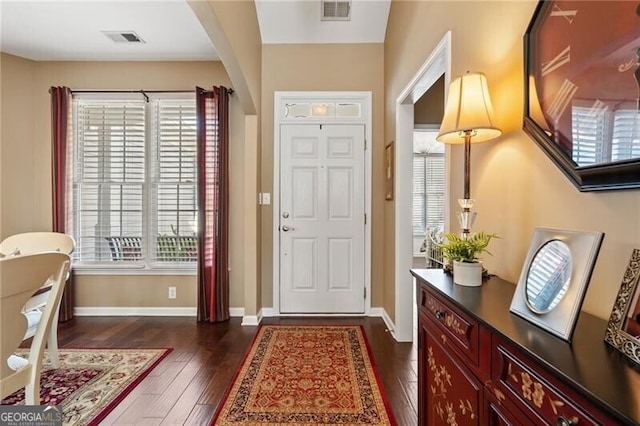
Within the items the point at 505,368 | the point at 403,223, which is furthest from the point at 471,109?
the point at 403,223

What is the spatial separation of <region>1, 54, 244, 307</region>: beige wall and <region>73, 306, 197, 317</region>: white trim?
55mm

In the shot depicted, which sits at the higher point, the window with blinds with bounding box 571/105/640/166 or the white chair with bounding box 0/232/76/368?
the window with blinds with bounding box 571/105/640/166

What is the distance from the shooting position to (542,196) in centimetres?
108

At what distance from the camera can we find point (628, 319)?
65cm

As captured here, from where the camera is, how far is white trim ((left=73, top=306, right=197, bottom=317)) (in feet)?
11.4

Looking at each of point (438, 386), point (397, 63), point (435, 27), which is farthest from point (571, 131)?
point (397, 63)

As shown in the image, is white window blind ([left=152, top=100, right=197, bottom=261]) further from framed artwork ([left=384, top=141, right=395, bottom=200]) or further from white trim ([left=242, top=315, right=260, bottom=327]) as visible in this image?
framed artwork ([left=384, top=141, right=395, bottom=200])

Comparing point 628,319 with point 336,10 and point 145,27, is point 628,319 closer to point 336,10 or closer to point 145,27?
point 336,10

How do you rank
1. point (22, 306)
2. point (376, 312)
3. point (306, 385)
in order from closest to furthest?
point (22, 306) < point (306, 385) < point (376, 312)

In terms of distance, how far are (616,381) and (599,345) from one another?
159 mm

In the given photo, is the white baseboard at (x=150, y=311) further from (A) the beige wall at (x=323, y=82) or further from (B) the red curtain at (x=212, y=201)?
(B) the red curtain at (x=212, y=201)

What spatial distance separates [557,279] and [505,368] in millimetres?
261

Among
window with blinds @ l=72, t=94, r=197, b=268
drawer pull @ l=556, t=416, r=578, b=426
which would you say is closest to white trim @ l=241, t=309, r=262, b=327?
window with blinds @ l=72, t=94, r=197, b=268

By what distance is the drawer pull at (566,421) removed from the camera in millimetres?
581
